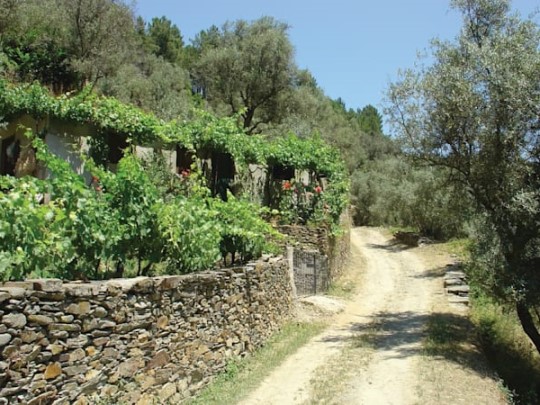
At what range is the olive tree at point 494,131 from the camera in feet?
35.0

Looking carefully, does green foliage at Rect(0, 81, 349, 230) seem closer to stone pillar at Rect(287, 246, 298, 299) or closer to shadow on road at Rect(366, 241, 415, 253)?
stone pillar at Rect(287, 246, 298, 299)

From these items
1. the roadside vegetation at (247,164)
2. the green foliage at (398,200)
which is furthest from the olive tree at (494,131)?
the green foliage at (398,200)

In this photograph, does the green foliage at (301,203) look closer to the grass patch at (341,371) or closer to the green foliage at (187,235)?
the grass patch at (341,371)

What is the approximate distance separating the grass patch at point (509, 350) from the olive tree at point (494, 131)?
84 cm

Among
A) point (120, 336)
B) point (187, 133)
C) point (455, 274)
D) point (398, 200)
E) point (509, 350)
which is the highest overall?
point (187, 133)

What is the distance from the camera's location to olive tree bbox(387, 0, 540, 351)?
10664 mm

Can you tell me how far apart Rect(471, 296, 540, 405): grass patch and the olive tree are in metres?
0.84

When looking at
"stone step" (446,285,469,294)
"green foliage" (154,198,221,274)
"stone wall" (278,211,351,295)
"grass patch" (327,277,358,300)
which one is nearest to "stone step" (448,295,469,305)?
"stone step" (446,285,469,294)

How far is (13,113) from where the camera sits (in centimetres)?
1185

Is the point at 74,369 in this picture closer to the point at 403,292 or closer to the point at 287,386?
the point at 287,386

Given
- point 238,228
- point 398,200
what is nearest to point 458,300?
point 238,228

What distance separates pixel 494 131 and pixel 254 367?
7.15m

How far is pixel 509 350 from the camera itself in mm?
12484

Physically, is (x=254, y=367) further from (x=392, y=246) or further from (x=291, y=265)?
(x=392, y=246)
